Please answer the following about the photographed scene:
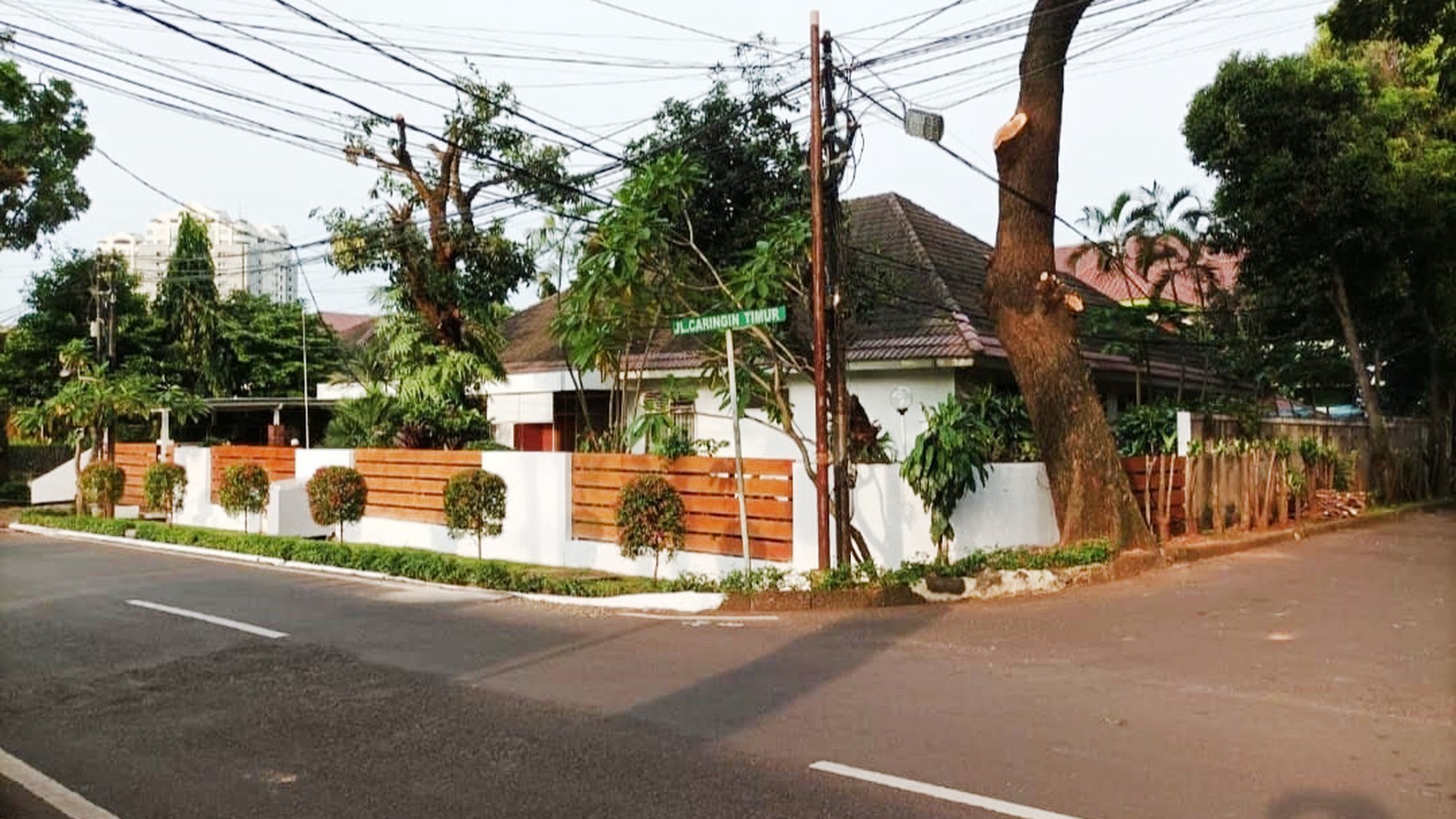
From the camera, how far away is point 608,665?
26.7ft

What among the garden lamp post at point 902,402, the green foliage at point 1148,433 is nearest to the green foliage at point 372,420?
the garden lamp post at point 902,402

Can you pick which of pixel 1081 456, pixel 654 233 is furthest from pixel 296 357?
pixel 1081 456

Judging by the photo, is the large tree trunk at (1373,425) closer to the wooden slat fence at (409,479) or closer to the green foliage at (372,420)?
the wooden slat fence at (409,479)

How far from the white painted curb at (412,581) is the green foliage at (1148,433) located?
708 centimetres

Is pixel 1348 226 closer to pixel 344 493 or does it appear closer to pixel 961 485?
pixel 961 485

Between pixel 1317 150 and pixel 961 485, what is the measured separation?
1149 cm

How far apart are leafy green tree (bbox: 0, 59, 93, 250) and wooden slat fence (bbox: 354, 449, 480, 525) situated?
41.0 ft

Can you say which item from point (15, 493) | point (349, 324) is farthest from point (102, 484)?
point (349, 324)

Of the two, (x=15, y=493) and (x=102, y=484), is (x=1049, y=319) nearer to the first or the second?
(x=102, y=484)

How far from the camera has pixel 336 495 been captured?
17.1m

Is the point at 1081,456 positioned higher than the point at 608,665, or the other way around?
the point at 1081,456

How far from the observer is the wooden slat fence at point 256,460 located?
20.5m

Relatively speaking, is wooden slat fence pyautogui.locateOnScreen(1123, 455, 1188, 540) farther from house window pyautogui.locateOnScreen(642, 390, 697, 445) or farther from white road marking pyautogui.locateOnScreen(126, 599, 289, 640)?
white road marking pyautogui.locateOnScreen(126, 599, 289, 640)

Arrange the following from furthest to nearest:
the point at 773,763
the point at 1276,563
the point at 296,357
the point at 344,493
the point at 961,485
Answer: the point at 296,357 < the point at 344,493 < the point at 1276,563 < the point at 961,485 < the point at 773,763
